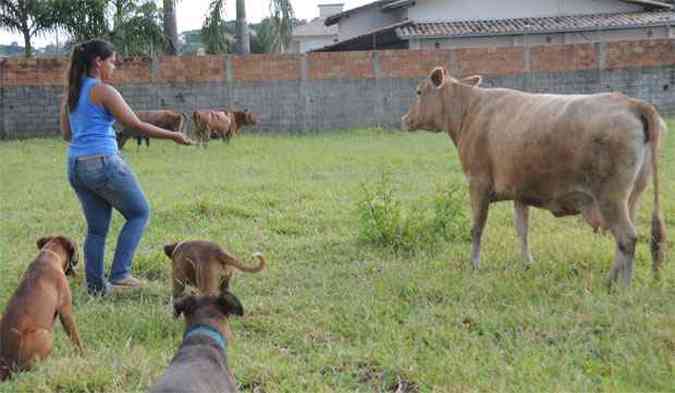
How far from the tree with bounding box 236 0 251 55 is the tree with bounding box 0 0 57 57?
5.48 metres

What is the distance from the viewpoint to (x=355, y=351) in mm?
5082

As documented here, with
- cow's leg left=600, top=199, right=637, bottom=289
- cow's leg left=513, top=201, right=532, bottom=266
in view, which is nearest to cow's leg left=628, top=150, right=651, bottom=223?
cow's leg left=600, top=199, right=637, bottom=289

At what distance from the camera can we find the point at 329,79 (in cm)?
2162

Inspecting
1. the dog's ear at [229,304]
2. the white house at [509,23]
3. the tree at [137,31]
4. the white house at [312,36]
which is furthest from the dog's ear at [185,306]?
the white house at [312,36]

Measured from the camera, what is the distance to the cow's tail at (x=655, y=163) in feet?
19.7

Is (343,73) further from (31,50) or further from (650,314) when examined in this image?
(650,314)

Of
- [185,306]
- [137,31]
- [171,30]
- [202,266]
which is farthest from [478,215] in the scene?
[171,30]

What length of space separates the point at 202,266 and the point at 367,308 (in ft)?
3.73

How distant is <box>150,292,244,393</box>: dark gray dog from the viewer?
348 centimetres

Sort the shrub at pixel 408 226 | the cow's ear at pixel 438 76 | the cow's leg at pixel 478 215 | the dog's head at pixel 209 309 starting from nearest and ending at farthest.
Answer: the dog's head at pixel 209 309, the cow's leg at pixel 478 215, the shrub at pixel 408 226, the cow's ear at pixel 438 76

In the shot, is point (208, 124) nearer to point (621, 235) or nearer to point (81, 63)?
point (81, 63)

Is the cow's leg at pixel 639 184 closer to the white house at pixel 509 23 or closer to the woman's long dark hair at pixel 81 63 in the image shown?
the woman's long dark hair at pixel 81 63

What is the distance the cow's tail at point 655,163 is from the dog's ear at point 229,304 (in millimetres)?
3370

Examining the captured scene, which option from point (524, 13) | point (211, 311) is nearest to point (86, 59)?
point (211, 311)
